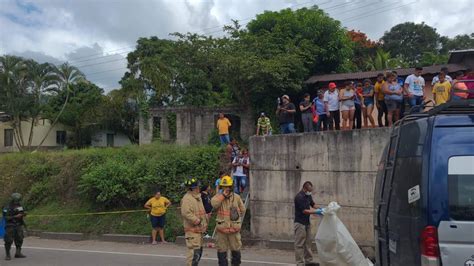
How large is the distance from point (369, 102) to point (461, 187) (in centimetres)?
907

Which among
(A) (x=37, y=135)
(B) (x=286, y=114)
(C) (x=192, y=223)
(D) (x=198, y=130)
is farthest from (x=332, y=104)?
(A) (x=37, y=135)

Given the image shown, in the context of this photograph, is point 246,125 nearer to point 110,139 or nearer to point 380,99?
point 380,99

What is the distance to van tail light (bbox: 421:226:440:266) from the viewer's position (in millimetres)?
3699

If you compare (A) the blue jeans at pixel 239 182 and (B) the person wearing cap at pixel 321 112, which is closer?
(B) the person wearing cap at pixel 321 112

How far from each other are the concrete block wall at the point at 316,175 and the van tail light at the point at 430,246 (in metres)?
8.13

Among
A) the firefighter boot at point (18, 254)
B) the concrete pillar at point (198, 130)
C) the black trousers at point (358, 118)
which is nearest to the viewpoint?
the firefighter boot at point (18, 254)

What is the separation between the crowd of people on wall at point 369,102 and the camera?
466 inches

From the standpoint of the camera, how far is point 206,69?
73.9 ft

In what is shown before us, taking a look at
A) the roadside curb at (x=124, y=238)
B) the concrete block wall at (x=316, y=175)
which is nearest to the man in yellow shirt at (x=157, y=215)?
the roadside curb at (x=124, y=238)

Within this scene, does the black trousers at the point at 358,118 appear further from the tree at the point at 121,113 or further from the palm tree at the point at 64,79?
the palm tree at the point at 64,79

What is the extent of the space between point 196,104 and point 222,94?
2.44 meters

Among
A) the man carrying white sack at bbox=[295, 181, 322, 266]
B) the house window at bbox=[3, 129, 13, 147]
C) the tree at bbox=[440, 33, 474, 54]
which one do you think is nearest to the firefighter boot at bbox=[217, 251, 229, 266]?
the man carrying white sack at bbox=[295, 181, 322, 266]

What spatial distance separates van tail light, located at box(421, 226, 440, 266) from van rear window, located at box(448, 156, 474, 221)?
192mm

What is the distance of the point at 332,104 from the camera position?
521 inches
